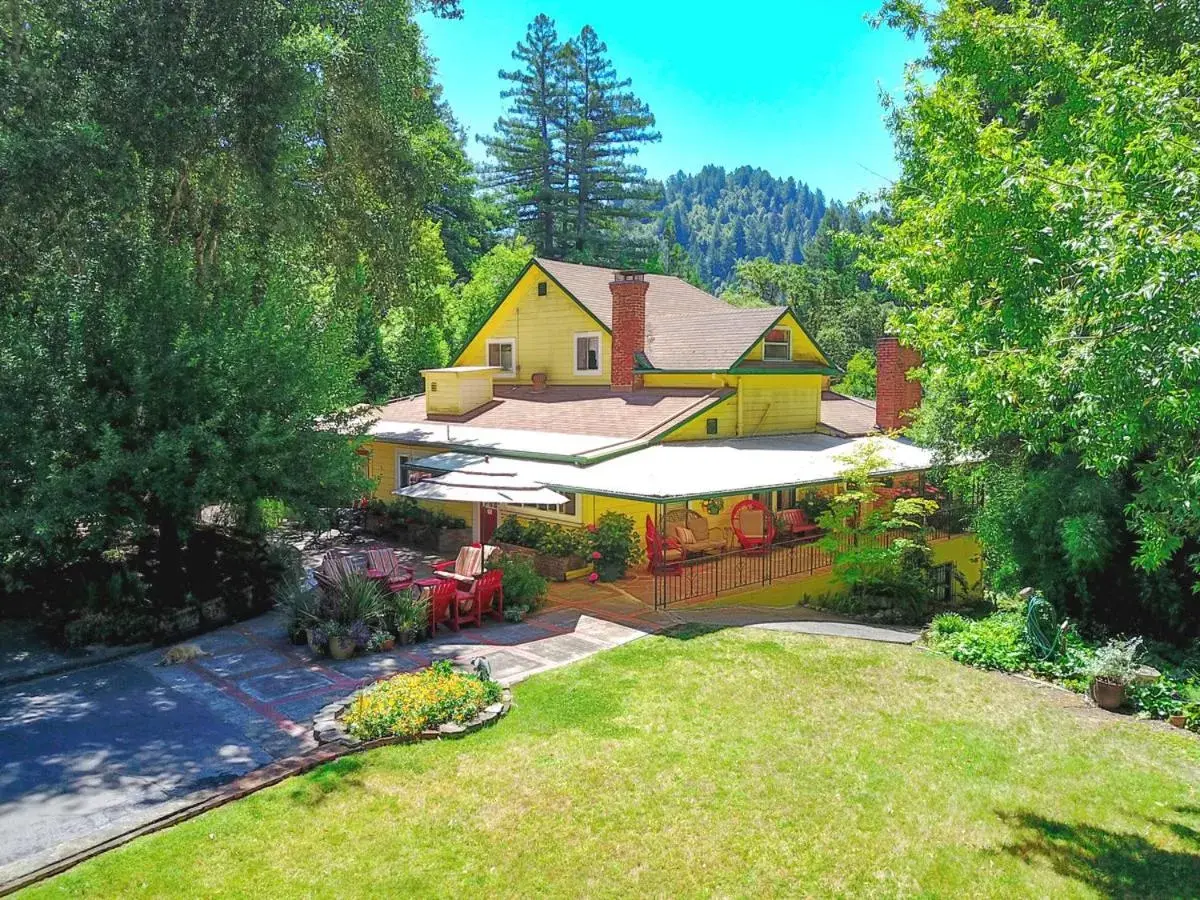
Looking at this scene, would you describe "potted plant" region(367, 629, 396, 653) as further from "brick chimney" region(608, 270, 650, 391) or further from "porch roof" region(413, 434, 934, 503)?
"brick chimney" region(608, 270, 650, 391)

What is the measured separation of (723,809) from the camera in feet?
25.2

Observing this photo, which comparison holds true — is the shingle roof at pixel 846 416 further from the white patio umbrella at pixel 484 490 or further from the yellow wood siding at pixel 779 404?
the white patio umbrella at pixel 484 490

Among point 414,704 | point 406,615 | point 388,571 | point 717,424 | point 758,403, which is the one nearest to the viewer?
point 414,704

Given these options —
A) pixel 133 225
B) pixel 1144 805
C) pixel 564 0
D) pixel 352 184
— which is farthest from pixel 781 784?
pixel 564 0

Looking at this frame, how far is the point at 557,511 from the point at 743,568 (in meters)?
5.40

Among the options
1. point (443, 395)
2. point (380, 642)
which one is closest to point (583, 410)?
point (443, 395)

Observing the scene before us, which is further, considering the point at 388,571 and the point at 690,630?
the point at 388,571

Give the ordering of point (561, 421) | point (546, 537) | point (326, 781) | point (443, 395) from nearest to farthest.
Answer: point (326, 781), point (546, 537), point (561, 421), point (443, 395)

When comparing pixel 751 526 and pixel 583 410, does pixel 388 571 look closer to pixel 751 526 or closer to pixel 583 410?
pixel 583 410

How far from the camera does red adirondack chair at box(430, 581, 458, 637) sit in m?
13.5

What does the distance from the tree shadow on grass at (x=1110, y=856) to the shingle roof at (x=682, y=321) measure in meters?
15.6

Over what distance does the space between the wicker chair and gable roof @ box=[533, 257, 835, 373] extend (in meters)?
4.65

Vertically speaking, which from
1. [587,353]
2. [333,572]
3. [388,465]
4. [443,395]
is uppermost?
[587,353]

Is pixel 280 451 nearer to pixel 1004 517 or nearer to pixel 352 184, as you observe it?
pixel 352 184
